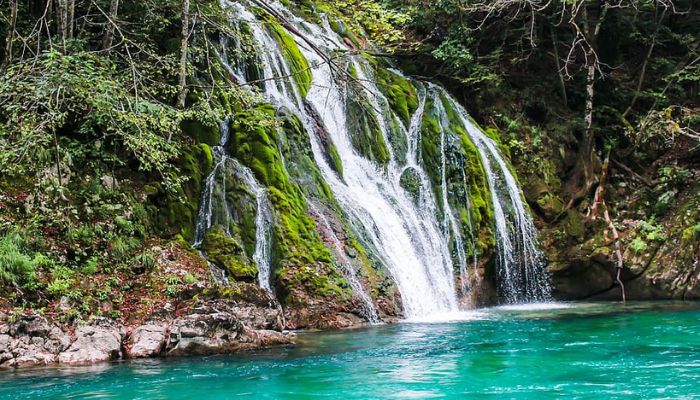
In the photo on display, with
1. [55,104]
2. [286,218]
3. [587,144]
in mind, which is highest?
[587,144]

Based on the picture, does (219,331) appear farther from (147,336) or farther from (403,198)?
(403,198)

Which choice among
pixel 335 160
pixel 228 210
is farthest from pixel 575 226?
pixel 228 210

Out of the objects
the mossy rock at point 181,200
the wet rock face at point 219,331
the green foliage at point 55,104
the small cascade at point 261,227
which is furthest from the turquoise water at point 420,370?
the green foliage at point 55,104

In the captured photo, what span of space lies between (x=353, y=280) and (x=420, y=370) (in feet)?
13.8

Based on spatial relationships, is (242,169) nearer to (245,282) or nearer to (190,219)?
(190,219)

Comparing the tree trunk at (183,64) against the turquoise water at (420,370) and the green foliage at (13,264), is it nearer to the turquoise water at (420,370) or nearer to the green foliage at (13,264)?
the green foliage at (13,264)

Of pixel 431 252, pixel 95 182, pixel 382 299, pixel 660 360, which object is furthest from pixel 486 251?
pixel 95 182

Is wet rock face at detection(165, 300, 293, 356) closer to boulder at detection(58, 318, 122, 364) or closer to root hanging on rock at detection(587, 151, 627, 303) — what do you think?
boulder at detection(58, 318, 122, 364)

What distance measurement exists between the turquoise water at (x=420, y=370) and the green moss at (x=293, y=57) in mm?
6988

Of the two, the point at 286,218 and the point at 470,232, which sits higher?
the point at 286,218

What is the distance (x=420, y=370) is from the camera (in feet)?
23.8

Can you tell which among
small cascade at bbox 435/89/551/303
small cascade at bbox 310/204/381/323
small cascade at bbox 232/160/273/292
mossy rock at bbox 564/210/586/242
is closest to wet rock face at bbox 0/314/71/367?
small cascade at bbox 232/160/273/292

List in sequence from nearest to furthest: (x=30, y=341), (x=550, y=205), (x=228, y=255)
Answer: (x=30, y=341) < (x=228, y=255) < (x=550, y=205)

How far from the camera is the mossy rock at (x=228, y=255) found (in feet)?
34.3
